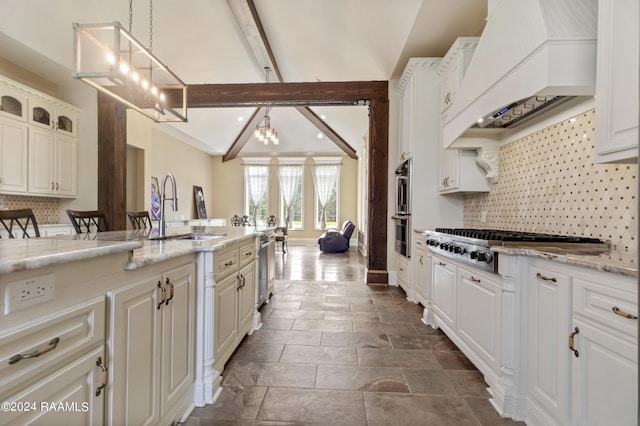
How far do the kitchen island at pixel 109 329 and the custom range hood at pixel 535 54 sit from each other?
6.39 feet

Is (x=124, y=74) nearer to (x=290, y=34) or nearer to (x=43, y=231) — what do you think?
(x=43, y=231)

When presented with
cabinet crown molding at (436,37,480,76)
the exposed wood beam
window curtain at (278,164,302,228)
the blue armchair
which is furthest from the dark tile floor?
window curtain at (278,164,302,228)

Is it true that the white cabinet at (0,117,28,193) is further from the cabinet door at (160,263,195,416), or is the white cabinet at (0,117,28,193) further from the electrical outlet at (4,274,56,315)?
the electrical outlet at (4,274,56,315)

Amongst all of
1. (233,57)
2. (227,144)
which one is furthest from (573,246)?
(227,144)

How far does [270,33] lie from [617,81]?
4.84 meters

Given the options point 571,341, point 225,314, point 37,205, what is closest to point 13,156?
point 37,205

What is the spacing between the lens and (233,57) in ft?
17.6

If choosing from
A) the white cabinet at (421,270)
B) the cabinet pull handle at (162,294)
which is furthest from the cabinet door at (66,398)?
the white cabinet at (421,270)

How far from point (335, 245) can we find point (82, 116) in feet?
19.2

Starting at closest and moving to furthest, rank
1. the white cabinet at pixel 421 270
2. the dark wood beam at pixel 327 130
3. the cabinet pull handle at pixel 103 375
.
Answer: the cabinet pull handle at pixel 103 375 → the white cabinet at pixel 421 270 → the dark wood beam at pixel 327 130

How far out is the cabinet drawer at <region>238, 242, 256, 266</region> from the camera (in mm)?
2352

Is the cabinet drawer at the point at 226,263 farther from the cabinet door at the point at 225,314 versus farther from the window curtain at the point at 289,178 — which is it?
the window curtain at the point at 289,178

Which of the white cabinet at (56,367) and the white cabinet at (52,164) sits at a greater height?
the white cabinet at (52,164)

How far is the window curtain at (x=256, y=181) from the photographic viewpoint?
1001cm
